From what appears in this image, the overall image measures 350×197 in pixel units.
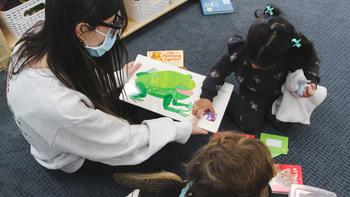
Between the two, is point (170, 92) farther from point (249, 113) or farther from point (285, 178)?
point (285, 178)

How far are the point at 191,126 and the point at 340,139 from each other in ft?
2.25

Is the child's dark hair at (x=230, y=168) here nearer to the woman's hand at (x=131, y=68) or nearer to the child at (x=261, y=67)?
the child at (x=261, y=67)

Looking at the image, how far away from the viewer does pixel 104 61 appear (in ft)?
3.38

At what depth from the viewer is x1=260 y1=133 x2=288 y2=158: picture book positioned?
1.35 metres

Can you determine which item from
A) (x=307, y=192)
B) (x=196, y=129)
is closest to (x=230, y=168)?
(x=196, y=129)

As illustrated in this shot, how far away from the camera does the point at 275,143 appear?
137cm

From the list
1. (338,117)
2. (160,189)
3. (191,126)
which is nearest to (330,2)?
(338,117)

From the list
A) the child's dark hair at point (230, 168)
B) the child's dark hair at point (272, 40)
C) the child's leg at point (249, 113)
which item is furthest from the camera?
the child's leg at point (249, 113)

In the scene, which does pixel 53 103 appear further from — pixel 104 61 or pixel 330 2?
pixel 330 2

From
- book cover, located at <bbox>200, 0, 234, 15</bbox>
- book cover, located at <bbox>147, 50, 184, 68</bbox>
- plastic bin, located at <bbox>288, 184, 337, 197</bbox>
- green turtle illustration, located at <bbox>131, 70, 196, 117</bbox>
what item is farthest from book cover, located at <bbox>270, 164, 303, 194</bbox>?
book cover, located at <bbox>200, 0, 234, 15</bbox>

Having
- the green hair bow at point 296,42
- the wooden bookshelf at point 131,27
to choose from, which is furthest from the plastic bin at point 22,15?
the green hair bow at point 296,42

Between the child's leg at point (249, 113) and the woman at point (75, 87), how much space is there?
43 centimetres

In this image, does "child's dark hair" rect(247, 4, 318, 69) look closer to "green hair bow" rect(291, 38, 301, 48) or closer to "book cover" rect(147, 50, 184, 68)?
"green hair bow" rect(291, 38, 301, 48)

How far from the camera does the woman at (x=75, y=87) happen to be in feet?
2.65
